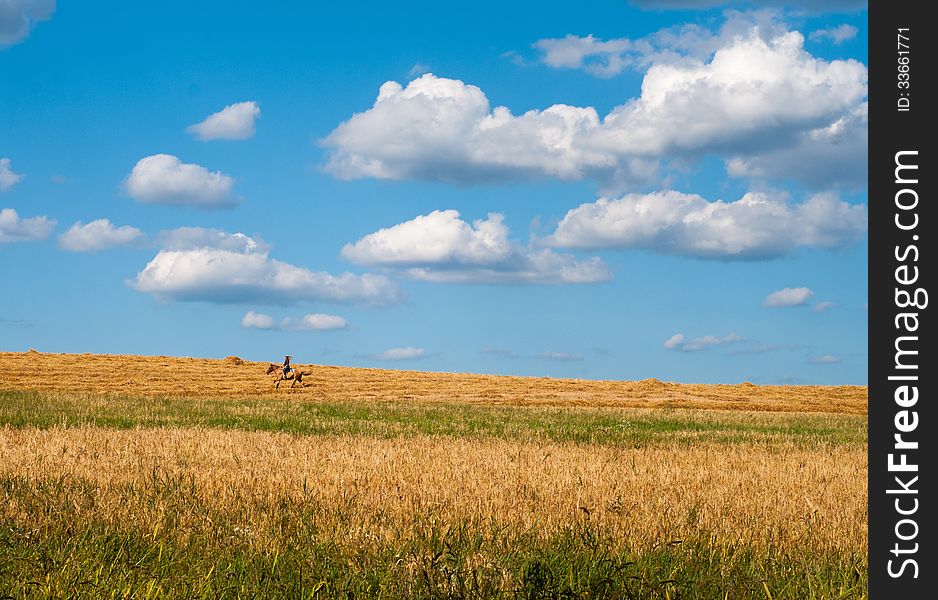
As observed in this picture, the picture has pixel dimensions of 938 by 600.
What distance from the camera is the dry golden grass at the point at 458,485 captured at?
27.8ft

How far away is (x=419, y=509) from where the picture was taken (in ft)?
30.0

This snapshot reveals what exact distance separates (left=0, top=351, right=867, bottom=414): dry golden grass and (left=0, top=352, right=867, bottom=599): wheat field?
14162 millimetres

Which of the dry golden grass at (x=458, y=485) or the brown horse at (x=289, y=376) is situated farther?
the brown horse at (x=289, y=376)

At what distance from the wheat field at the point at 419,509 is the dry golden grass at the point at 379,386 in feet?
46.5

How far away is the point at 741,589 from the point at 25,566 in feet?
16.3

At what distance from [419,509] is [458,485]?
174 centimetres

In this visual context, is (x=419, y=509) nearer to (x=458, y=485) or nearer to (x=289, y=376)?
(x=458, y=485)
